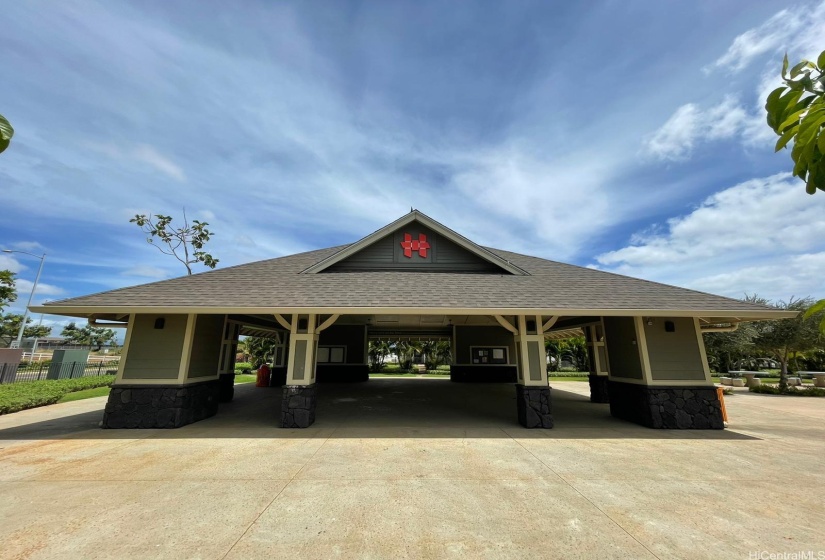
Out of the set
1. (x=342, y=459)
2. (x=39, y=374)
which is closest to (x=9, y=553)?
(x=342, y=459)

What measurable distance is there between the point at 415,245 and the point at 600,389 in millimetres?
8727

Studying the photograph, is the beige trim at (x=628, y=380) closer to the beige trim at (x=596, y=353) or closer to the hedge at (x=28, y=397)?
the beige trim at (x=596, y=353)

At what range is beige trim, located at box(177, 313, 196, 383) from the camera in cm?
856

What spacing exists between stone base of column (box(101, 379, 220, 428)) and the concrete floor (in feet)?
1.15

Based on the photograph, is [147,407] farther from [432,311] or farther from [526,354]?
[526,354]

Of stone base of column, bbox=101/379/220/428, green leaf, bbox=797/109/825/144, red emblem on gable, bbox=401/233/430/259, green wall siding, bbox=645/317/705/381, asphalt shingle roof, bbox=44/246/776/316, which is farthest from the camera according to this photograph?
red emblem on gable, bbox=401/233/430/259

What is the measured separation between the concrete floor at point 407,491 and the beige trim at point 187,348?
1327 millimetres

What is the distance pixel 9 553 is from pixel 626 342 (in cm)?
1175

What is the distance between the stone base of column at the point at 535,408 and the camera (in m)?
8.45

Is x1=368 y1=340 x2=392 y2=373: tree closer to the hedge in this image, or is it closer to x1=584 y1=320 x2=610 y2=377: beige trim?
the hedge

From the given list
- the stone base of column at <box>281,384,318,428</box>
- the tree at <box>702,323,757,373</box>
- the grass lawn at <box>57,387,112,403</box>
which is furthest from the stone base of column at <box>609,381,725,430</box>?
the grass lawn at <box>57,387,112,403</box>

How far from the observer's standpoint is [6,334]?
34.6 m

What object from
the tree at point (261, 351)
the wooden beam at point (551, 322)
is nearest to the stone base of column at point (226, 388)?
the wooden beam at point (551, 322)

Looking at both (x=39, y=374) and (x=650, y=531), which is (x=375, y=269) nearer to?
(x=650, y=531)
